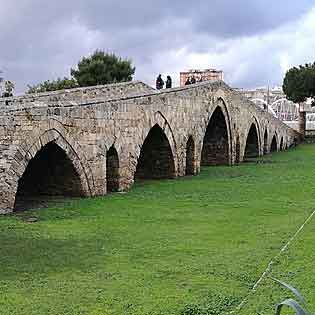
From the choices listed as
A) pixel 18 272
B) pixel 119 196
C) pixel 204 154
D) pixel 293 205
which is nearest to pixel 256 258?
pixel 18 272

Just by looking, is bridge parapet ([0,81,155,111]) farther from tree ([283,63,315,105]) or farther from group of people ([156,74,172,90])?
tree ([283,63,315,105])

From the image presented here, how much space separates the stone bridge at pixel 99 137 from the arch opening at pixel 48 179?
2 cm

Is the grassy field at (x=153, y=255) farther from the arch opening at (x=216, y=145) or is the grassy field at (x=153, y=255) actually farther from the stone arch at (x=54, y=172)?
the arch opening at (x=216, y=145)

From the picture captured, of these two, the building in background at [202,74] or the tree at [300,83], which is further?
the tree at [300,83]

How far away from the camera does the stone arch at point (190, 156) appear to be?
75.2 feet

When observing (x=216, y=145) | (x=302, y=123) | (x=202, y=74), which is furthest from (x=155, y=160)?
(x=302, y=123)

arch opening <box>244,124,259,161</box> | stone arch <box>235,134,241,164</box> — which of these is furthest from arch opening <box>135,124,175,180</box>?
arch opening <box>244,124,259,161</box>

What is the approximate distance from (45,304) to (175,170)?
1509cm

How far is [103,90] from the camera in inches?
920

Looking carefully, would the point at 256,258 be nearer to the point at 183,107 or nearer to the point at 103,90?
the point at 183,107

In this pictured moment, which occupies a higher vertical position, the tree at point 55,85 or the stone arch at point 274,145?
the tree at point 55,85

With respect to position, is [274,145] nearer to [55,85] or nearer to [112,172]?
[55,85]

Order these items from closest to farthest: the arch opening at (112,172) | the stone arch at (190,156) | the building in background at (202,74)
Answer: the arch opening at (112,172), the stone arch at (190,156), the building in background at (202,74)

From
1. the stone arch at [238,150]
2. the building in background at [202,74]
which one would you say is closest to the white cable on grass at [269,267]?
the stone arch at [238,150]
